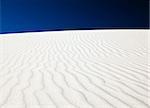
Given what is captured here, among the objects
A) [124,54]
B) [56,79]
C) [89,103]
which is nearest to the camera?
[89,103]

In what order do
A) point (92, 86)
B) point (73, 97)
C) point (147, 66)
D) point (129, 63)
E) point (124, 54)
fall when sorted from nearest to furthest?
point (73, 97) → point (92, 86) → point (147, 66) → point (129, 63) → point (124, 54)

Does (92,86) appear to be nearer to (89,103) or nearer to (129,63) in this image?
(89,103)

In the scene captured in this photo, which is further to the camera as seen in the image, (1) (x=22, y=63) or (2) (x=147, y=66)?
(1) (x=22, y=63)

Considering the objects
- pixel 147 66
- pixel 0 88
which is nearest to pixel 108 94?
pixel 0 88

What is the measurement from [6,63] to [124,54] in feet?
9.22

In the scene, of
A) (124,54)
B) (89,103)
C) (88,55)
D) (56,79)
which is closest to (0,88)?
(56,79)

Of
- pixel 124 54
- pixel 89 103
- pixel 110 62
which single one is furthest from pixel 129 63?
pixel 89 103

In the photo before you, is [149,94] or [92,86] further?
[92,86]

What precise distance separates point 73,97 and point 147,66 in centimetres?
226

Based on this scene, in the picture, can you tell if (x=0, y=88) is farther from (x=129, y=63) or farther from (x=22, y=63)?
(x=129, y=63)

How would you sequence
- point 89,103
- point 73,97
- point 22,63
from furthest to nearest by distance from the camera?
1. point 22,63
2. point 73,97
3. point 89,103

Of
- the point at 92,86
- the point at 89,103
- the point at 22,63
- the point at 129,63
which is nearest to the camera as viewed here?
the point at 89,103

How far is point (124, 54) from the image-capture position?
712 cm

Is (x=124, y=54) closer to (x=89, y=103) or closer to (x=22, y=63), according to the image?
(x=22, y=63)
